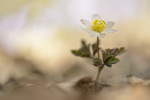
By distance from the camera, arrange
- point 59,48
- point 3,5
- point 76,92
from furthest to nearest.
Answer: point 3,5 < point 59,48 < point 76,92

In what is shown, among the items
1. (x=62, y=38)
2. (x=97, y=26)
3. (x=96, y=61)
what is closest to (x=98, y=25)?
(x=97, y=26)

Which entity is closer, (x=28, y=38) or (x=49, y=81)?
(x=49, y=81)

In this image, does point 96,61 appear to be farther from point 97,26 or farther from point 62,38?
point 62,38

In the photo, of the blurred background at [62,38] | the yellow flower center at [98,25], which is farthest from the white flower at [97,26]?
the blurred background at [62,38]

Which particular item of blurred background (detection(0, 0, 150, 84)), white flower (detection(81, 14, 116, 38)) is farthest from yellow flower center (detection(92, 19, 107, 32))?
blurred background (detection(0, 0, 150, 84))

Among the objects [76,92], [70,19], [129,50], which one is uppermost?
[70,19]

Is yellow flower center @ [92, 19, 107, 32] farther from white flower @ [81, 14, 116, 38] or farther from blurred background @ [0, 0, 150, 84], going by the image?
blurred background @ [0, 0, 150, 84]

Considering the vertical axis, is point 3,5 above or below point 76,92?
above

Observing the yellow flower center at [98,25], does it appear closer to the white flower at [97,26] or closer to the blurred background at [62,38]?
the white flower at [97,26]

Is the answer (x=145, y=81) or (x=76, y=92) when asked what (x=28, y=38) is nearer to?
(x=76, y=92)

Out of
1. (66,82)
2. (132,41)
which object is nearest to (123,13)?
(132,41)
